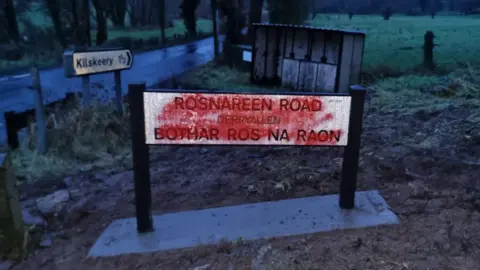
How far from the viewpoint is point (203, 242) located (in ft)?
11.3

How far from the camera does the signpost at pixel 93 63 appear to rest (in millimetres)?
5914

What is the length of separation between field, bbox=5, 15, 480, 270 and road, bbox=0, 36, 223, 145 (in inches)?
80.4

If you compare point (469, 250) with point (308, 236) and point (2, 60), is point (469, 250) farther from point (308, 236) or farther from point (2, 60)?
point (2, 60)

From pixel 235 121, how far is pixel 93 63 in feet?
11.3

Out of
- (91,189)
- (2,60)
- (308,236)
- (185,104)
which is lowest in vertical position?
(2,60)

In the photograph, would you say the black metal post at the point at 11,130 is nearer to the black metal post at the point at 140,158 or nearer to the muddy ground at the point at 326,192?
the muddy ground at the point at 326,192

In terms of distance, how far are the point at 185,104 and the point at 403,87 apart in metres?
7.45

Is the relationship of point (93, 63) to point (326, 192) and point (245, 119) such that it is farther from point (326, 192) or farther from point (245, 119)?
point (326, 192)

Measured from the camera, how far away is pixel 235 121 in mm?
3564

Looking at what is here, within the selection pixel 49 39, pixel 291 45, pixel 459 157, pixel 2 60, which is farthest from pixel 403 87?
pixel 49 39

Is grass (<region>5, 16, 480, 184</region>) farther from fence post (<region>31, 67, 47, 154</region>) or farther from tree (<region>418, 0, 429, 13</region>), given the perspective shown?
tree (<region>418, 0, 429, 13</region>)

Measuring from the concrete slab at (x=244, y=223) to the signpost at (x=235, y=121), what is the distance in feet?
0.66

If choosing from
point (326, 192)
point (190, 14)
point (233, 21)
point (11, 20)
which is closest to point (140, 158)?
point (326, 192)

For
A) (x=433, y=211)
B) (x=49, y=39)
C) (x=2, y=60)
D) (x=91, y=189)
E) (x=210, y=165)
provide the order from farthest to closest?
(x=49, y=39)
(x=2, y=60)
(x=210, y=165)
(x=91, y=189)
(x=433, y=211)
